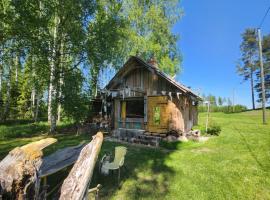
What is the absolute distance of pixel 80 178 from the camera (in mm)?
2717

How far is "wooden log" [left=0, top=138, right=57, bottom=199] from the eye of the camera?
8.74ft

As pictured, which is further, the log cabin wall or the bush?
the bush

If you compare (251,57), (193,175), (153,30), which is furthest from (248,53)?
(193,175)

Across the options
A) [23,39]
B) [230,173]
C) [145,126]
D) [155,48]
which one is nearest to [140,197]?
[230,173]

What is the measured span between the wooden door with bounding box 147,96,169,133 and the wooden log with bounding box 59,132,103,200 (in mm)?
9164

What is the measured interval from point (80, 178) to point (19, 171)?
79 cm

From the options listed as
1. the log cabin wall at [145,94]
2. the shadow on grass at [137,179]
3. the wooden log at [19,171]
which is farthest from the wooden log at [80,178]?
the log cabin wall at [145,94]

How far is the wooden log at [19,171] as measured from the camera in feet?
8.74

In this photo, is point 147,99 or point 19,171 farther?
point 147,99

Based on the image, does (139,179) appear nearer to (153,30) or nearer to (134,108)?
(134,108)

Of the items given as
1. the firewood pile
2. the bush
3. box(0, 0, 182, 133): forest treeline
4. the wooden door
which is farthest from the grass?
box(0, 0, 182, 133): forest treeline

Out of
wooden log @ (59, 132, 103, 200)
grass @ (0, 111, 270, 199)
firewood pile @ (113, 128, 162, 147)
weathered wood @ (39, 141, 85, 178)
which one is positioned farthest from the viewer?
firewood pile @ (113, 128, 162, 147)

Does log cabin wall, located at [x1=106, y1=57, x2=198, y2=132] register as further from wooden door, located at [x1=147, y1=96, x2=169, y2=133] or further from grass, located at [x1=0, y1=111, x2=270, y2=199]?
grass, located at [x1=0, y1=111, x2=270, y2=199]

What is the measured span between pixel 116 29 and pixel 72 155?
39.2 feet
